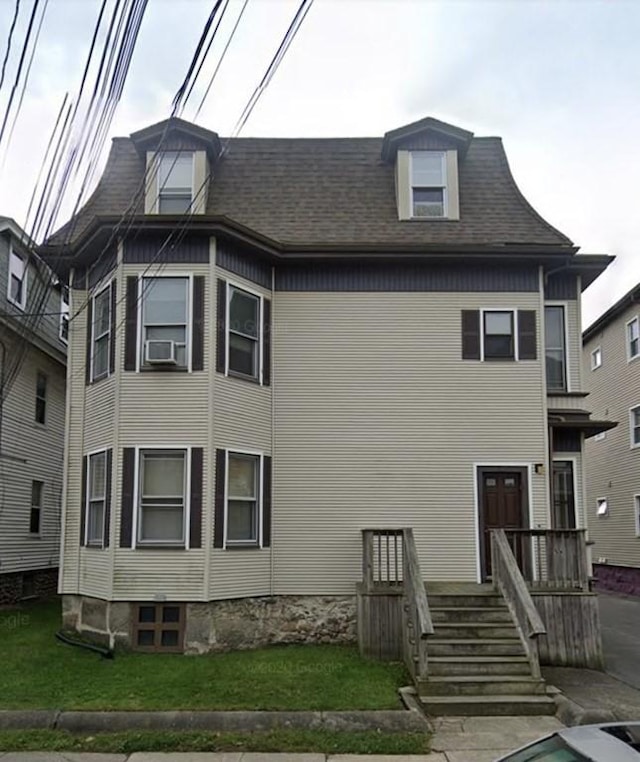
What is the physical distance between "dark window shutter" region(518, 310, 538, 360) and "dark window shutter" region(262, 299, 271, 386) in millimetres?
4329

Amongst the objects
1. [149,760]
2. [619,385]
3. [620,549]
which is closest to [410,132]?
[149,760]

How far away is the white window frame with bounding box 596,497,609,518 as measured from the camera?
2497 cm

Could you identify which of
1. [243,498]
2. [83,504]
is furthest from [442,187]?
[83,504]

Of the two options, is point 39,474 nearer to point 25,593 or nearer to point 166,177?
point 25,593

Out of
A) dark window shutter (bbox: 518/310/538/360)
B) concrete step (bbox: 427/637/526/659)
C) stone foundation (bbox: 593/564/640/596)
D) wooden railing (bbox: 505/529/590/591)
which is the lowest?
stone foundation (bbox: 593/564/640/596)

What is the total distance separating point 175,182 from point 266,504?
5.99 m

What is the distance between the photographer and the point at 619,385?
2411 cm

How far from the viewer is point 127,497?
11703 mm

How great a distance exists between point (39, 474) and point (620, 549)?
17066 mm

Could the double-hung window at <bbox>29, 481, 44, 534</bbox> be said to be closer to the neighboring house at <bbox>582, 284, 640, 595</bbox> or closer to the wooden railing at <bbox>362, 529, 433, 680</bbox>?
the wooden railing at <bbox>362, 529, 433, 680</bbox>

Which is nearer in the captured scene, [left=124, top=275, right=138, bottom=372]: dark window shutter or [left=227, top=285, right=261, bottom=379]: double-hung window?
[left=124, top=275, right=138, bottom=372]: dark window shutter

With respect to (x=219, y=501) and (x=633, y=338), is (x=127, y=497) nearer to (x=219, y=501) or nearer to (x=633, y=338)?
(x=219, y=501)

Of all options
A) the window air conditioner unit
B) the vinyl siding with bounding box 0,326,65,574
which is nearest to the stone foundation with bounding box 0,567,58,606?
the vinyl siding with bounding box 0,326,65,574

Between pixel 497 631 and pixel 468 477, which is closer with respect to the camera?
pixel 497 631
